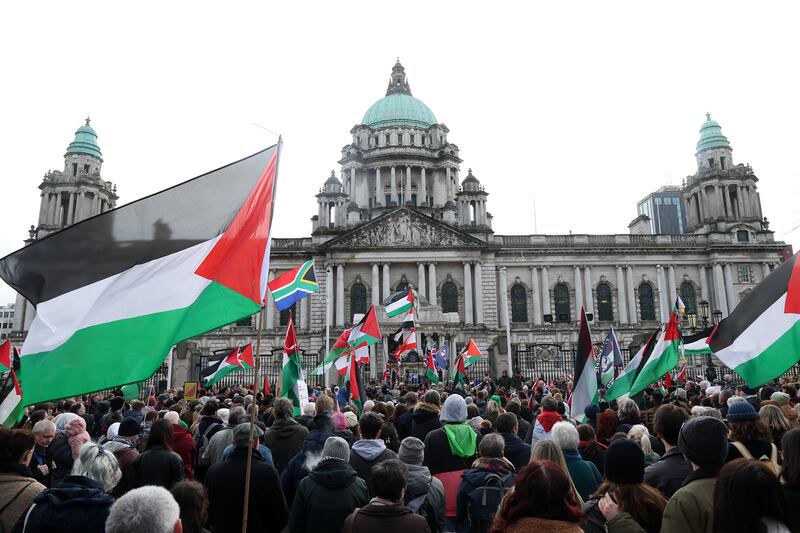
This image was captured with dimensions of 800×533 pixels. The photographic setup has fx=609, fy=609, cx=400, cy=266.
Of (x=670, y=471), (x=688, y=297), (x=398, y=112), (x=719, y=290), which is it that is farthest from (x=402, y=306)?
(x=398, y=112)

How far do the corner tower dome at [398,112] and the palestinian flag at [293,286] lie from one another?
51.2 m

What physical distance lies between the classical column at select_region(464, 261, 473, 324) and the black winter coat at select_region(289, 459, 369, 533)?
146 ft

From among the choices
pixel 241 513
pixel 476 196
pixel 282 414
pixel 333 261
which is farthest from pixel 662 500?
pixel 476 196

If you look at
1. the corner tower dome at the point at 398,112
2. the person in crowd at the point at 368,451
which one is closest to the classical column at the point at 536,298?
the corner tower dome at the point at 398,112

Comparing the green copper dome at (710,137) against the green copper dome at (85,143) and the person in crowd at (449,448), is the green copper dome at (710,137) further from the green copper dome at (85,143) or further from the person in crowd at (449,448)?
the person in crowd at (449,448)

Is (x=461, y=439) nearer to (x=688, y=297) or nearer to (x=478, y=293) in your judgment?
(x=478, y=293)

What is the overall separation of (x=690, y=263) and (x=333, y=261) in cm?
3163

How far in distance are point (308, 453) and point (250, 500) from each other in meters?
1.42

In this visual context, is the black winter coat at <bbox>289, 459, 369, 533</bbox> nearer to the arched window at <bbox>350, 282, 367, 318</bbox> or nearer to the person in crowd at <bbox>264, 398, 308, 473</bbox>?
the person in crowd at <bbox>264, 398, 308, 473</bbox>

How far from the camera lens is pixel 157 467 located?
20.4 feet

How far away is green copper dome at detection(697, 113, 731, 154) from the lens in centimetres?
5825

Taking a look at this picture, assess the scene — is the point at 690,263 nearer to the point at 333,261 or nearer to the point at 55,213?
the point at 333,261

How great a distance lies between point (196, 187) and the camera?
6805 mm

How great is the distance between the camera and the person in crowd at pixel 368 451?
6.75 metres
